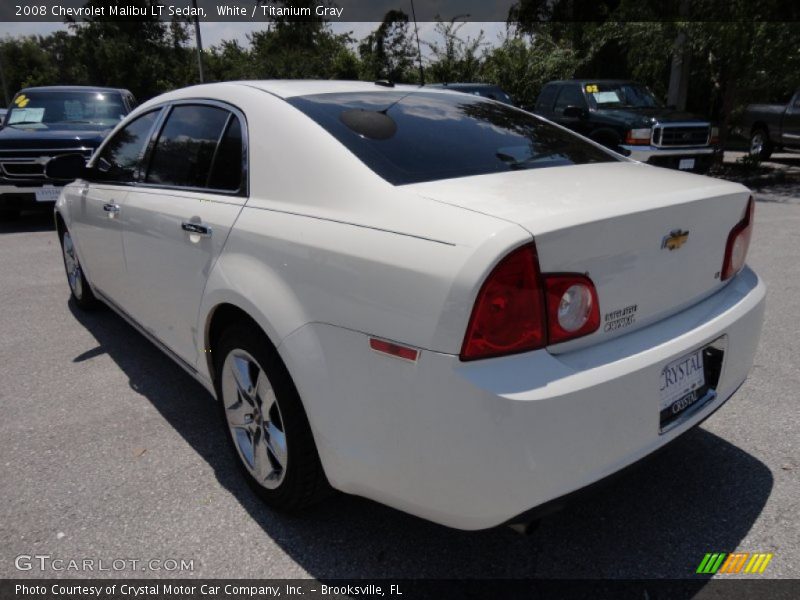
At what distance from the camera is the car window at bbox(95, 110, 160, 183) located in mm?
3410

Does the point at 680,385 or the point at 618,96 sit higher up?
the point at 618,96

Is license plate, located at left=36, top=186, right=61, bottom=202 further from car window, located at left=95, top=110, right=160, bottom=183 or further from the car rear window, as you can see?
the car rear window

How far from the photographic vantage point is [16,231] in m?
8.90

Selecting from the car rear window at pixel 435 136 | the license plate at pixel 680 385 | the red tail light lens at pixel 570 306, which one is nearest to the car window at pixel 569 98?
the car rear window at pixel 435 136

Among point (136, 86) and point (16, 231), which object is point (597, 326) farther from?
point (136, 86)

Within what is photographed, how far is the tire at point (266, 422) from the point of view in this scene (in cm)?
215

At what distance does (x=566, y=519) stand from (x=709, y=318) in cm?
91

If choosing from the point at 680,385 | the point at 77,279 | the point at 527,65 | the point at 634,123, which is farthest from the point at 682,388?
the point at 527,65

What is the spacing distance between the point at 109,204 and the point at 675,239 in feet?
9.66

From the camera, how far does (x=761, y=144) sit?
15.5 m

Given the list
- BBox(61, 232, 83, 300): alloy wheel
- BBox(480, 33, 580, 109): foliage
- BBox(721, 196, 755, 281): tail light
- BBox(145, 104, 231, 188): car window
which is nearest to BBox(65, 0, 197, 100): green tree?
BBox(480, 33, 580, 109): foliage

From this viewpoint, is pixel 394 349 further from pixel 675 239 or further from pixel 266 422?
pixel 675 239

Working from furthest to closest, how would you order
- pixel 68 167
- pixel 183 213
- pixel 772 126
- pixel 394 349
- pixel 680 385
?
pixel 772 126
pixel 68 167
pixel 183 213
pixel 680 385
pixel 394 349

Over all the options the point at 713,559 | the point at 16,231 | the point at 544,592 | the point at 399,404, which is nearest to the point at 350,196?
the point at 399,404
